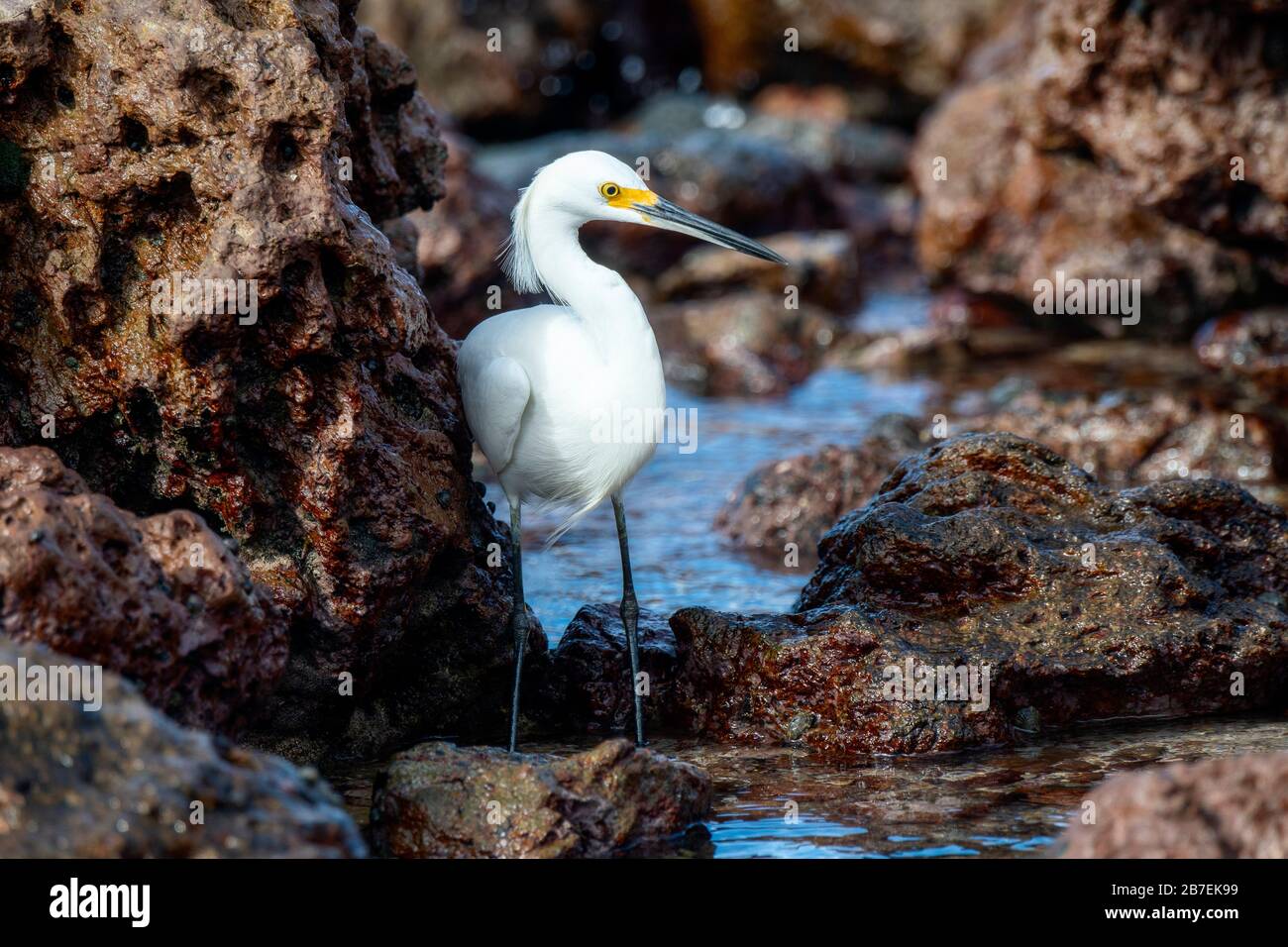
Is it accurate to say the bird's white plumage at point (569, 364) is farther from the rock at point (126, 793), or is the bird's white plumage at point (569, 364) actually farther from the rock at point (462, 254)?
the rock at point (462, 254)

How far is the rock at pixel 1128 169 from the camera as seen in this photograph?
11742mm

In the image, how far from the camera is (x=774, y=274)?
692 inches

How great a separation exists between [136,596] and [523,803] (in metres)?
1.46

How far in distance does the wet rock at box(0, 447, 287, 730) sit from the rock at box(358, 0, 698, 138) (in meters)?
18.8

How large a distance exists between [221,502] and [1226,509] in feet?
15.5

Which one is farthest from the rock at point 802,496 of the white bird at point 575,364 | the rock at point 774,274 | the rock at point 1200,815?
the rock at point 774,274

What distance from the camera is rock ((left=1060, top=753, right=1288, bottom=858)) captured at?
401cm

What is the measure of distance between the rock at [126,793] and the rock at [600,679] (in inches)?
112

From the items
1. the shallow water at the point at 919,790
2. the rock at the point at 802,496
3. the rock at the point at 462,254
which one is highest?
the rock at the point at 462,254

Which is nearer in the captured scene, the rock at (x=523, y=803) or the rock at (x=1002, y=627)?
the rock at (x=523, y=803)

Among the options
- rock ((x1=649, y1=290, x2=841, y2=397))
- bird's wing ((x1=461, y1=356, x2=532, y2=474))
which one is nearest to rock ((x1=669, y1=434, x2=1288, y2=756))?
bird's wing ((x1=461, y1=356, x2=532, y2=474))

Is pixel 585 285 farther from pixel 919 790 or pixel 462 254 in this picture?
pixel 462 254

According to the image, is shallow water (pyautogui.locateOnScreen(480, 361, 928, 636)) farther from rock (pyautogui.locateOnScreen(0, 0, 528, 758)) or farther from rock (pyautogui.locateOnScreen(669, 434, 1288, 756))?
rock (pyautogui.locateOnScreen(0, 0, 528, 758))


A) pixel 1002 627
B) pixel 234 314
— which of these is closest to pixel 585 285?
pixel 234 314
